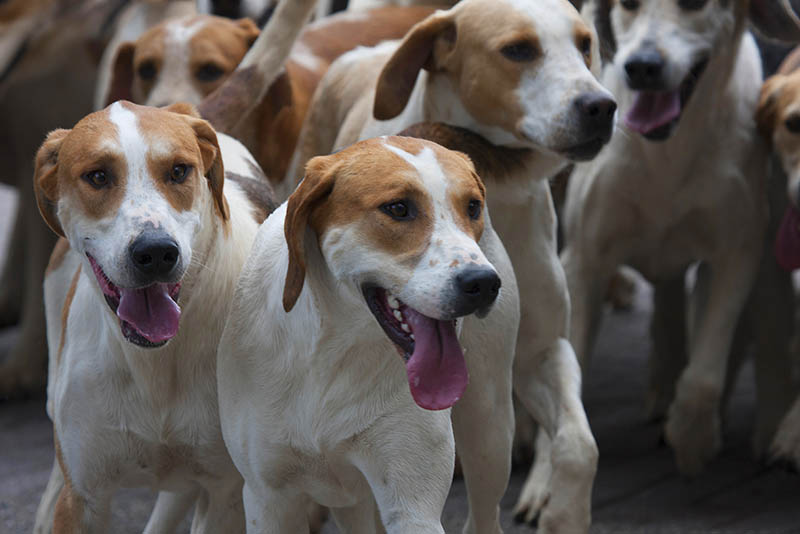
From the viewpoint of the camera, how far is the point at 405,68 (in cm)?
452

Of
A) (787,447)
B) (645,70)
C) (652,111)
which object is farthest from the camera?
(787,447)

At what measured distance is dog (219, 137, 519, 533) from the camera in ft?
10.5

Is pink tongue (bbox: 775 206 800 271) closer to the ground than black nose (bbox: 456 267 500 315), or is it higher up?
closer to the ground

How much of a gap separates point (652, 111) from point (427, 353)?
2.56 meters

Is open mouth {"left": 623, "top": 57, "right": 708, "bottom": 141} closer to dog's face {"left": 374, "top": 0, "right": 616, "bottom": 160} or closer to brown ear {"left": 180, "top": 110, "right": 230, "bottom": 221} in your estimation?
dog's face {"left": 374, "top": 0, "right": 616, "bottom": 160}

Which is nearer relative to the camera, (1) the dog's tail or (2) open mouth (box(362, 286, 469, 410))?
(2) open mouth (box(362, 286, 469, 410))

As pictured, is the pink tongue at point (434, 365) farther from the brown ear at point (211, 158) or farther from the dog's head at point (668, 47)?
the dog's head at point (668, 47)

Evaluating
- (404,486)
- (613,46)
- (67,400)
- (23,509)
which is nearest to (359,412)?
(404,486)

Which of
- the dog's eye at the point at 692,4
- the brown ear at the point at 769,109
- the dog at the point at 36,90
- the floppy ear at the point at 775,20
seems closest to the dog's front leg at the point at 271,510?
the dog's eye at the point at 692,4

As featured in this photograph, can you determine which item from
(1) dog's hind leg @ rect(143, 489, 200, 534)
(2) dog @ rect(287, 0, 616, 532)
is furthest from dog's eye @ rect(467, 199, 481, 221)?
(1) dog's hind leg @ rect(143, 489, 200, 534)

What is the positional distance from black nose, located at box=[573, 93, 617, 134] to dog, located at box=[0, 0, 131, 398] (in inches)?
145

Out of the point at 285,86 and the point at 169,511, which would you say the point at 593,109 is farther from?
the point at 285,86

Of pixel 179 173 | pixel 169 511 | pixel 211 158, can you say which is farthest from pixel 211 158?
pixel 169 511

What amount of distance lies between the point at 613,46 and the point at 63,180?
9.78ft
